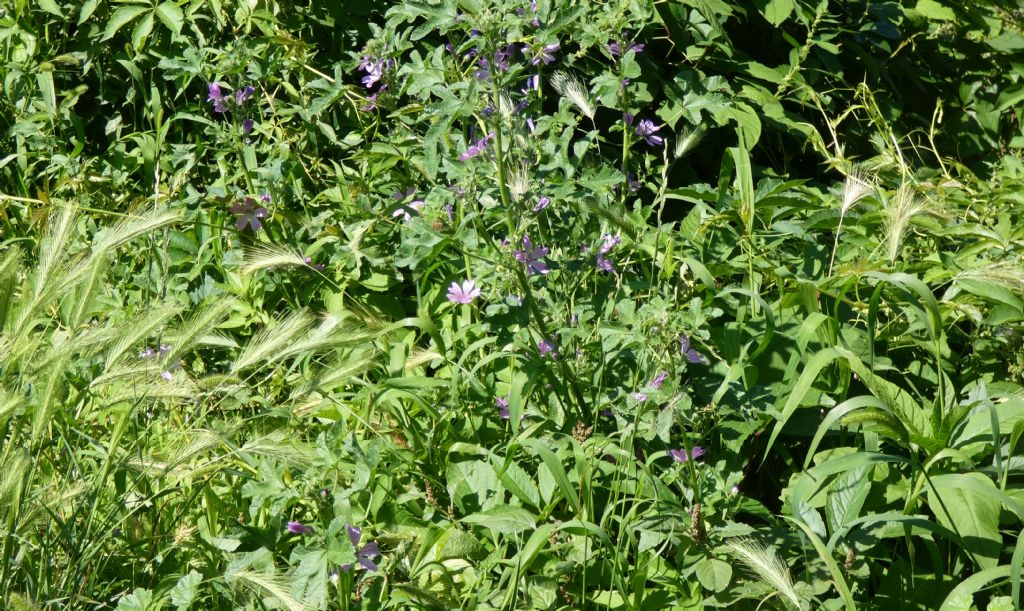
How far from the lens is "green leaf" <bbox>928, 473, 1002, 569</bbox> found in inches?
64.9

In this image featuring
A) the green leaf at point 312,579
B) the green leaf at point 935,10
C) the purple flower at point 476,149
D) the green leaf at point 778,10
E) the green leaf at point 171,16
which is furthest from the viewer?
the green leaf at point 935,10

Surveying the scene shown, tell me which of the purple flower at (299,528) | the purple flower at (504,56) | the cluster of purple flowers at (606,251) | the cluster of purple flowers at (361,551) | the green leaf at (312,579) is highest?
the purple flower at (504,56)

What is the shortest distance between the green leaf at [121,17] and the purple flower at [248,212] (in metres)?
0.90

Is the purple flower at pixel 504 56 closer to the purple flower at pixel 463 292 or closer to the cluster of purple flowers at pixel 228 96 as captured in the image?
the purple flower at pixel 463 292

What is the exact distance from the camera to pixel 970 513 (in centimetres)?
168

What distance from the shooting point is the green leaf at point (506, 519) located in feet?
5.77

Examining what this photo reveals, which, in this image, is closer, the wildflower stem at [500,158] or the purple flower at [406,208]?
the wildflower stem at [500,158]

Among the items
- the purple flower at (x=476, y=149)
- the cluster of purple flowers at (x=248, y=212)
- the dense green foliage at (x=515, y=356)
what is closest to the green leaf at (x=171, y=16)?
the dense green foliage at (x=515, y=356)

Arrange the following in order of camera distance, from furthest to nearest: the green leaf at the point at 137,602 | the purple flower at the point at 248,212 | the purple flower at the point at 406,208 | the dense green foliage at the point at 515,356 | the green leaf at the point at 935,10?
the green leaf at the point at 935,10 < the purple flower at the point at 248,212 < the purple flower at the point at 406,208 < the dense green foliage at the point at 515,356 < the green leaf at the point at 137,602

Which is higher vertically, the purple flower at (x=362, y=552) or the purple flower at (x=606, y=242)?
the purple flower at (x=606, y=242)

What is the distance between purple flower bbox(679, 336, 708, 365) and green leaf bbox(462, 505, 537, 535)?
41 centimetres

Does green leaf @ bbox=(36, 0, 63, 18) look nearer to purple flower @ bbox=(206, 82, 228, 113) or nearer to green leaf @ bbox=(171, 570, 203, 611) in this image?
purple flower @ bbox=(206, 82, 228, 113)

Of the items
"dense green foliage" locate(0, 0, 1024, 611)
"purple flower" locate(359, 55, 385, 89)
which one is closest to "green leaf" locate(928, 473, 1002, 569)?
"dense green foliage" locate(0, 0, 1024, 611)

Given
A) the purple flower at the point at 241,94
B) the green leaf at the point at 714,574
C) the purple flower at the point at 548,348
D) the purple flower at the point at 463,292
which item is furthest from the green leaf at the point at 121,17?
the green leaf at the point at 714,574
